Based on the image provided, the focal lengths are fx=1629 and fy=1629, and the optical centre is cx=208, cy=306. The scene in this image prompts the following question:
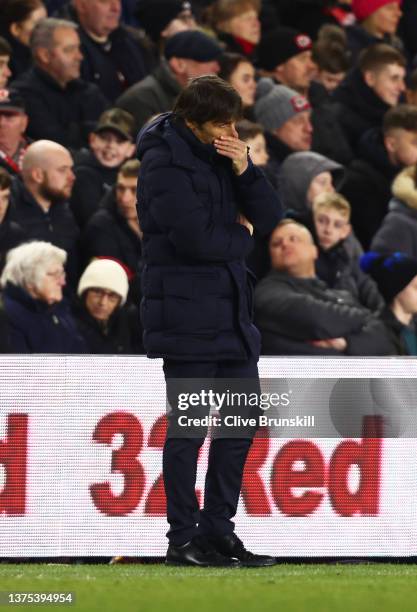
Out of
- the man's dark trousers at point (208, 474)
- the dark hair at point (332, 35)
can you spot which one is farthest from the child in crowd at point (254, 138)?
the man's dark trousers at point (208, 474)

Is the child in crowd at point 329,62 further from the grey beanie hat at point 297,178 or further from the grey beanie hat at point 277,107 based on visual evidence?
the grey beanie hat at point 297,178

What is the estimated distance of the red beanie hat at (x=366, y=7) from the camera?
15.2 metres

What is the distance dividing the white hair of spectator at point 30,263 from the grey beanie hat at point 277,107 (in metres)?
3.36

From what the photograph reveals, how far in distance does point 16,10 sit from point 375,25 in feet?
13.7

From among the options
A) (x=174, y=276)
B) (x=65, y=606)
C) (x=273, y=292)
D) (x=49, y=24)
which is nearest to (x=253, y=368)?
(x=174, y=276)

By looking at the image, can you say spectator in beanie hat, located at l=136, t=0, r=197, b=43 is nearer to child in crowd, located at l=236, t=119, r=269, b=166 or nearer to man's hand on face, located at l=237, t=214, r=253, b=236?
child in crowd, located at l=236, t=119, r=269, b=166

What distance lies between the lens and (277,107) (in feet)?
41.8

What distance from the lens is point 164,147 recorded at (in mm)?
6711

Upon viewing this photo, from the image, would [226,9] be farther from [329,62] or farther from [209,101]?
[209,101]

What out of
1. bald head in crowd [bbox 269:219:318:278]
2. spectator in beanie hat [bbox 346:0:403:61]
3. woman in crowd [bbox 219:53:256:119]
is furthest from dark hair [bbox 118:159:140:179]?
spectator in beanie hat [bbox 346:0:403:61]

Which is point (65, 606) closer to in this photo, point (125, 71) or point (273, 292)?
point (273, 292)

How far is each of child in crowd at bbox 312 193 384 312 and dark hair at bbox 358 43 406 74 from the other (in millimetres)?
2250

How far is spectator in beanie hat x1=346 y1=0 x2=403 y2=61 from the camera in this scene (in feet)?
49.8

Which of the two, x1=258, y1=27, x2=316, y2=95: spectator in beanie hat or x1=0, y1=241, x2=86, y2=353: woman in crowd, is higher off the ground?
x1=258, y1=27, x2=316, y2=95: spectator in beanie hat
